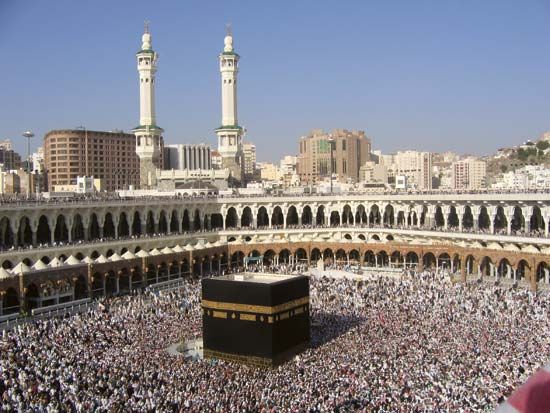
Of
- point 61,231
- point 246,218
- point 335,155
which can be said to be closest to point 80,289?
point 61,231

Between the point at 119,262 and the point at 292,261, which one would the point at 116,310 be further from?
the point at 292,261

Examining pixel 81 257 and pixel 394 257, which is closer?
pixel 81 257

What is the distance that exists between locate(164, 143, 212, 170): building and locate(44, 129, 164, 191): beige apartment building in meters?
12.4

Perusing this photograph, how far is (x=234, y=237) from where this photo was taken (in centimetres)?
4553

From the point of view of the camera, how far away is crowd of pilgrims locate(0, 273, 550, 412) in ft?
51.5

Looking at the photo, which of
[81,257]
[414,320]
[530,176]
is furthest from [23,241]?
[530,176]

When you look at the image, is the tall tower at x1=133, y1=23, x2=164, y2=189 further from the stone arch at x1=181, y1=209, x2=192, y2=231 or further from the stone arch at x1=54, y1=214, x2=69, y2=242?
the stone arch at x1=54, y1=214, x2=69, y2=242

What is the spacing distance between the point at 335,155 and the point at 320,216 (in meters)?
85.6

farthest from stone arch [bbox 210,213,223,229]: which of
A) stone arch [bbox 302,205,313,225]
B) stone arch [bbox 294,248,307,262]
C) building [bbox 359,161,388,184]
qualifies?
building [bbox 359,161,388,184]

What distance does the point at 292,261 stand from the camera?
149ft

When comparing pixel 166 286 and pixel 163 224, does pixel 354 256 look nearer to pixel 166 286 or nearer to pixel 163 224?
pixel 163 224

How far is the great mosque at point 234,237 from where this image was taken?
1267 inches

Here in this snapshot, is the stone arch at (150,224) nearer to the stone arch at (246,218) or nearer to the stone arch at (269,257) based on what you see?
the stone arch at (246,218)

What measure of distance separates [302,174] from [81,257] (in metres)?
108
